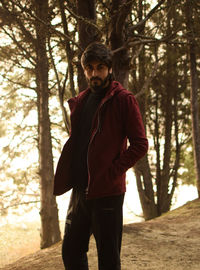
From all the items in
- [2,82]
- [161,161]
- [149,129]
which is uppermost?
[2,82]

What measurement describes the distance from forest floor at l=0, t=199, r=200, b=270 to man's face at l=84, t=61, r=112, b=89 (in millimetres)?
2327

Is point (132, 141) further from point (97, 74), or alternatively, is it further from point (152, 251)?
point (152, 251)

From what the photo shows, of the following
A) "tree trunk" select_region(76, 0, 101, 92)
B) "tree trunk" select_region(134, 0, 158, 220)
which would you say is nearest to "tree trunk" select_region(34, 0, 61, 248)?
"tree trunk" select_region(134, 0, 158, 220)

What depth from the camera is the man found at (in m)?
2.14

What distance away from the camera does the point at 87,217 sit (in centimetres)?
227

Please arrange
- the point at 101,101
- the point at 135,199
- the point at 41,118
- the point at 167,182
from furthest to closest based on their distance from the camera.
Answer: the point at 135,199 → the point at 167,182 → the point at 41,118 → the point at 101,101

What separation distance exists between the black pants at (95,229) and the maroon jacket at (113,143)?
100mm

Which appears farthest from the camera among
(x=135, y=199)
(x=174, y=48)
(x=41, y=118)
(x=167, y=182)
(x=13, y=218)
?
(x=135, y=199)

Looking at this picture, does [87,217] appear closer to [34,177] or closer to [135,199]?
[34,177]

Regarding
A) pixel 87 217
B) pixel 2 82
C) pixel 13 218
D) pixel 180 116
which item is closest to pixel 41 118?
pixel 2 82

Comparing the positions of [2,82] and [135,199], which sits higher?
[2,82]

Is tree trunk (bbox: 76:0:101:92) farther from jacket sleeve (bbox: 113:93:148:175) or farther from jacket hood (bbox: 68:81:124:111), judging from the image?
jacket sleeve (bbox: 113:93:148:175)

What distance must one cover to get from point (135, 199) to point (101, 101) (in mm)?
14198

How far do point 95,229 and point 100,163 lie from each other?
467 millimetres
